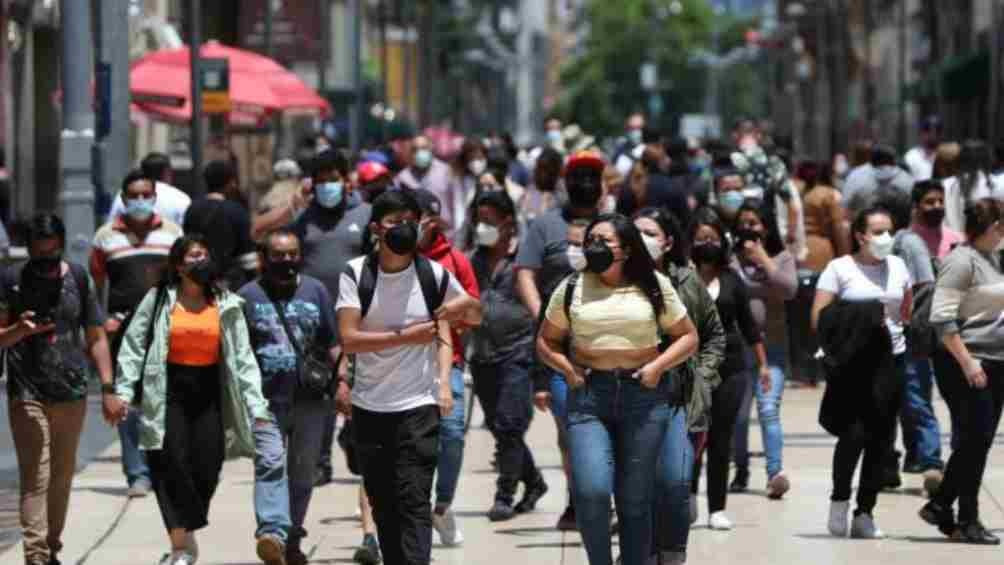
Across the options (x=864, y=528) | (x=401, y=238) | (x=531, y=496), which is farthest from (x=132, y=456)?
(x=401, y=238)

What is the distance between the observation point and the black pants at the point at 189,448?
1248 centimetres

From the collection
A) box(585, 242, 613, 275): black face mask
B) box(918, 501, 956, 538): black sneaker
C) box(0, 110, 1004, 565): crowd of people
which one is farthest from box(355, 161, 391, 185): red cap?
box(585, 242, 613, 275): black face mask

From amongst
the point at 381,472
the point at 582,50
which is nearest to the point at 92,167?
the point at 381,472

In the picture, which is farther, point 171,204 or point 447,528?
point 171,204

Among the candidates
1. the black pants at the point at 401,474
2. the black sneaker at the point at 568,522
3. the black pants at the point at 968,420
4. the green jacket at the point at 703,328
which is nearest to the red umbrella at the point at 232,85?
the black sneaker at the point at 568,522

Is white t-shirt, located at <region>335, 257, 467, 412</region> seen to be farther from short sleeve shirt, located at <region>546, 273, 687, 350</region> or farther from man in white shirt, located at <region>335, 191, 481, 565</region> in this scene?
short sleeve shirt, located at <region>546, 273, 687, 350</region>

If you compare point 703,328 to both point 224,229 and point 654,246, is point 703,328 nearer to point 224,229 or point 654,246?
point 654,246

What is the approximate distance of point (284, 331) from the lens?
1293 centimetres

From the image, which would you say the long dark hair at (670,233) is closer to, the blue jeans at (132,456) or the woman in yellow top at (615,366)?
the woman in yellow top at (615,366)

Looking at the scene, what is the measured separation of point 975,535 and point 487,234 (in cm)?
310

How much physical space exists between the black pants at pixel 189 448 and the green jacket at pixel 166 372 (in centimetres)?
5

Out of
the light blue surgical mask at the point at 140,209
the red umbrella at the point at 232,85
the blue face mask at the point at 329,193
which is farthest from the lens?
the red umbrella at the point at 232,85

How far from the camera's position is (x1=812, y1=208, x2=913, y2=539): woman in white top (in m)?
13.9

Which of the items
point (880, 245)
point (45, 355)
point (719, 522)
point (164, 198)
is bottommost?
point (719, 522)
